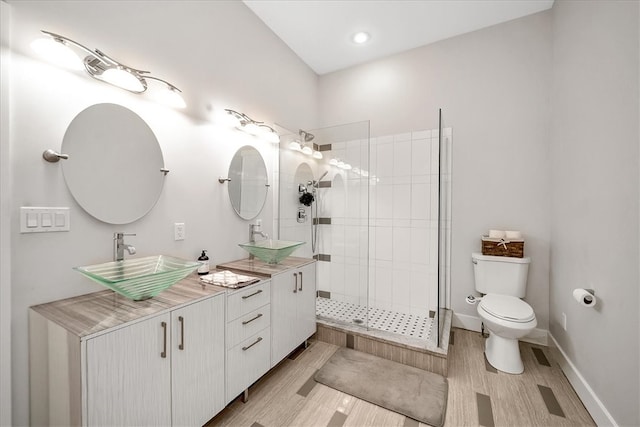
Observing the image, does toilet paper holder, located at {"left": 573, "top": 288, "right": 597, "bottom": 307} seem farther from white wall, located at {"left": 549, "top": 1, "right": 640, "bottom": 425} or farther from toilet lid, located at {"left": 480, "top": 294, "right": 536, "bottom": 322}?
toilet lid, located at {"left": 480, "top": 294, "right": 536, "bottom": 322}

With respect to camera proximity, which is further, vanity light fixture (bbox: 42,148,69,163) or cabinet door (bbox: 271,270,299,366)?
cabinet door (bbox: 271,270,299,366)

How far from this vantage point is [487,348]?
216 cm

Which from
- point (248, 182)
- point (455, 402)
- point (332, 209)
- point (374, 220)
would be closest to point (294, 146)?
point (248, 182)

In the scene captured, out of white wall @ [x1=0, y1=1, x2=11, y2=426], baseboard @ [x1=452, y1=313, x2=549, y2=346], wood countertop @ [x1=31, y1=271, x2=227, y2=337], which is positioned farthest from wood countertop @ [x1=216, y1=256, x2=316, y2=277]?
baseboard @ [x1=452, y1=313, x2=549, y2=346]

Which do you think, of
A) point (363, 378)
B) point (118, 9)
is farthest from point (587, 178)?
point (118, 9)

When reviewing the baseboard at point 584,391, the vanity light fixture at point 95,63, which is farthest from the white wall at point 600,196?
the vanity light fixture at point 95,63

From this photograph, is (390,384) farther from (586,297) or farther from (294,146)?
(294,146)

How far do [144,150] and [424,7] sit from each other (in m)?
2.52

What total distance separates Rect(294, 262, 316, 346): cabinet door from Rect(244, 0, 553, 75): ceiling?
7.42 ft

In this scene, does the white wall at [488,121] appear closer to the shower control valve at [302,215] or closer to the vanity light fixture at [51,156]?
the shower control valve at [302,215]

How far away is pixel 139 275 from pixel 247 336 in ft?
2.35

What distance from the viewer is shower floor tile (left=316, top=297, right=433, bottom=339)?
2350 millimetres

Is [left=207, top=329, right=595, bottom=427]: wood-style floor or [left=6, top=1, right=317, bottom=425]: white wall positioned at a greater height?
[left=6, top=1, right=317, bottom=425]: white wall

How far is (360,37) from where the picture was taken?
2.66m
